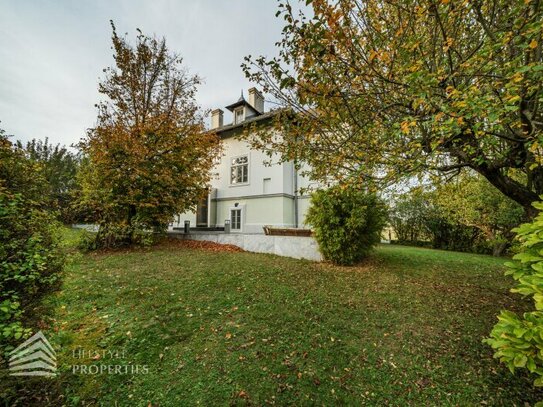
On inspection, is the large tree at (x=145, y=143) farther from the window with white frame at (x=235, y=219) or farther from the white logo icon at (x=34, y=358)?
the white logo icon at (x=34, y=358)

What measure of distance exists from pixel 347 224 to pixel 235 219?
996 cm

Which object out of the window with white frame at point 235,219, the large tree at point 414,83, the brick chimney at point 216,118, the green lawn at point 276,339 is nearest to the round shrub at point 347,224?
the green lawn at point 276,339

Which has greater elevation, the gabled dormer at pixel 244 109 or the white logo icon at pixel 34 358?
the gabled dormer at pixel 244 109

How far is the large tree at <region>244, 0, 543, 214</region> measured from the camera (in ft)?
8.42

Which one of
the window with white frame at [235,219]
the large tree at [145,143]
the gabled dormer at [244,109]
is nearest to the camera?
the large tree at [145,143]

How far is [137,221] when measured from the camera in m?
9.64

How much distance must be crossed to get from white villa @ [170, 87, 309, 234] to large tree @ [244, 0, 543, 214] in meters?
9.08

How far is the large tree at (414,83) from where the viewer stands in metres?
2.57

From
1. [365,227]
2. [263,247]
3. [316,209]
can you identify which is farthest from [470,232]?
[263,247]

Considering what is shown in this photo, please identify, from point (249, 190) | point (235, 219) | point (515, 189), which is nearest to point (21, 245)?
point (515, 189)

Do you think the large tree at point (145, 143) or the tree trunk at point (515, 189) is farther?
the large tree at point (145, 143)

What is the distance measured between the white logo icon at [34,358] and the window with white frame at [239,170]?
43.9 feet

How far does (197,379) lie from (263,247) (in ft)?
24.2

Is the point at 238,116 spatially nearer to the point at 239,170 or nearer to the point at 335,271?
the point at 239,170
